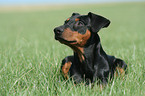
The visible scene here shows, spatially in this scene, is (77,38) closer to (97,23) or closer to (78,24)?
(78,24)

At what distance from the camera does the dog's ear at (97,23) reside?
10.7ft

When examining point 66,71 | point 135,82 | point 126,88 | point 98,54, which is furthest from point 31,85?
point 135,82

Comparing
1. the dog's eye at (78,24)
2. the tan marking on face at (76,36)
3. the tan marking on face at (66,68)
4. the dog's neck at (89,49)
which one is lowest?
the tan marking on face at (66,68)

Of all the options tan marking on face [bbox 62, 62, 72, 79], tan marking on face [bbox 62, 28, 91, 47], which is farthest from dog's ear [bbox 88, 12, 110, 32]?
tan marking on face [bbox 62, 62, 72, 79]

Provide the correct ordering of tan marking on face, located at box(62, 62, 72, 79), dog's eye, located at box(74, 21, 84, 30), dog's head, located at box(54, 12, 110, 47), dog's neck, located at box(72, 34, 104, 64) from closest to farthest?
dog's head, located at box(54, 12, 110, 47), dog's eye, located at box(74, 21, 84, 30), dog's neck, located at box(72, 34, 104, 64), tan marking on face, located at box(62, 62, 72, 79)

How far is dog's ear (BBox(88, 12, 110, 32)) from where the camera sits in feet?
10.7

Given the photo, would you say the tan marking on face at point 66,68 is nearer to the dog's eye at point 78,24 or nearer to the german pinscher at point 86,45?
the german pinscher at point 86,45

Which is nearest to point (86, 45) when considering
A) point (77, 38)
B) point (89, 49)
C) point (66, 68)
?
point (89, 49)

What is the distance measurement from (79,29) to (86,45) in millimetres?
323

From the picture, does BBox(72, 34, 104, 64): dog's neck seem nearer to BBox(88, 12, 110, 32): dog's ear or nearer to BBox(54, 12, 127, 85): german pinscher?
BBox(54, 12, 127, 85): german pinscher

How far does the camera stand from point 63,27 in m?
3.08

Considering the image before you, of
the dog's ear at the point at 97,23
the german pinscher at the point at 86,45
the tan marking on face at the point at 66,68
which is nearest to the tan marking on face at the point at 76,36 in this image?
the german pinscher at the point at 86,45

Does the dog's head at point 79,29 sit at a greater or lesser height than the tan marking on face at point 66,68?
greater

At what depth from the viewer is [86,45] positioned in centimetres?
337
